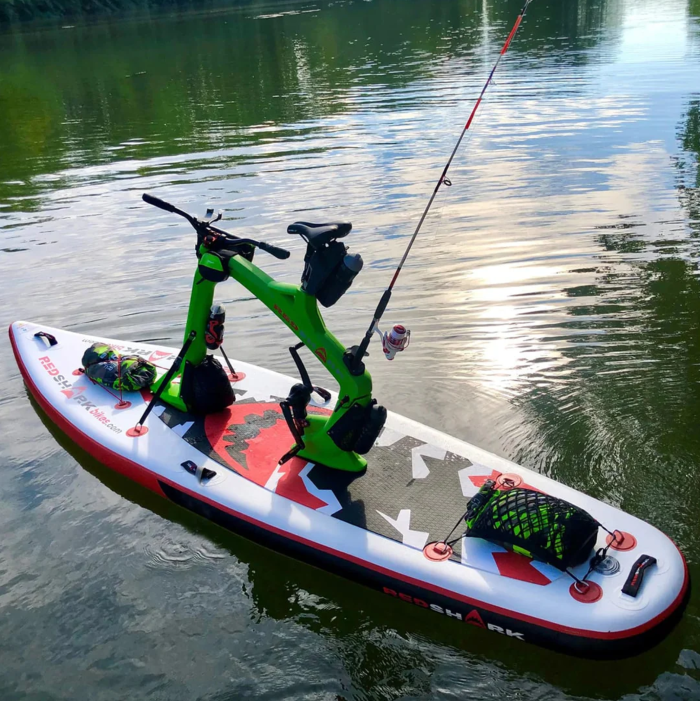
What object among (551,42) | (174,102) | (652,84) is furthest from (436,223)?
(551,42)

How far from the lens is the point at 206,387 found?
21.3ft

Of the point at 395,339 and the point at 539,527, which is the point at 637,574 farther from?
the point at 395,339

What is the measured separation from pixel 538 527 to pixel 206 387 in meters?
3.36

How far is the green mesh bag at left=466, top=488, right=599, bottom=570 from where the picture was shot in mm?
4371

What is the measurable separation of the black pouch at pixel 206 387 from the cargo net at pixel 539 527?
2.86 m

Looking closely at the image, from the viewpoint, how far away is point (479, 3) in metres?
46.6

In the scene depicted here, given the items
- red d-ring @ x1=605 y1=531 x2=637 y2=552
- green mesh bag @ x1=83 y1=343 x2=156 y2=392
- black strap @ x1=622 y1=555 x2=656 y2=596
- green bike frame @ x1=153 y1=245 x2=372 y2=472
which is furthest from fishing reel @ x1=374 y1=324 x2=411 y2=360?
green mesh bag @ x1=83 y1=343 x2=156 y2=392

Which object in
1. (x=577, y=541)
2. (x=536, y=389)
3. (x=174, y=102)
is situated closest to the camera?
(x=577, y=541)

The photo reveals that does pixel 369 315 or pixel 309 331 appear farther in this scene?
pixel 369 315

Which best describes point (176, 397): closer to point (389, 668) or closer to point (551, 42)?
point (389, 668)

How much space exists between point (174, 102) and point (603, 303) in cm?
1933

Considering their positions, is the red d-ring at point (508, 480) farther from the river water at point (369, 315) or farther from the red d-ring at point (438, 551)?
the river water at point (369, 315)

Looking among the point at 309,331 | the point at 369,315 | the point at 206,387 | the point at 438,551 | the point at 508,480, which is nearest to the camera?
the point at 438,551

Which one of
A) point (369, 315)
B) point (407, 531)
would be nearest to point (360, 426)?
point (407, 531)
